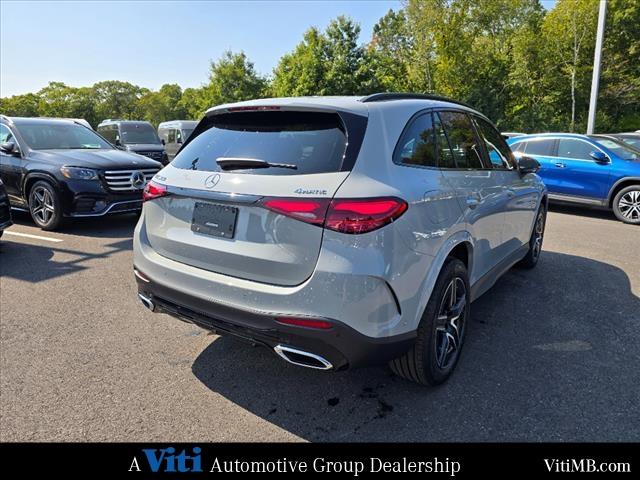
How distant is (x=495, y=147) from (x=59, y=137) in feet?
23.7

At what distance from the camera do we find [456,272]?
270 centimetres

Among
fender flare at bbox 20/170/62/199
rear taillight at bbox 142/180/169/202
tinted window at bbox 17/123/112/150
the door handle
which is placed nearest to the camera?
rear taillight at bbox 142/180/169/202

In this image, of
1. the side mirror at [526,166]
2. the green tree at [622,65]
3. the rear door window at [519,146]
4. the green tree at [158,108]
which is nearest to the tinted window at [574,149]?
the rear door window at [519,146]

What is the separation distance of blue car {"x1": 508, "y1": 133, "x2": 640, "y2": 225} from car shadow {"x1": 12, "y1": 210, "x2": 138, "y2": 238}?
7.72 m

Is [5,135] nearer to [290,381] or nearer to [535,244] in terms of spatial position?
[290,381]

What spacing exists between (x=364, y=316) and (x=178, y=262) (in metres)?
1.19

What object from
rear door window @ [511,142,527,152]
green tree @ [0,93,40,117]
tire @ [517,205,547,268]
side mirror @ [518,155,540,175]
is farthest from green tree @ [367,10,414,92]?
green tree @ [0,93,40,117]

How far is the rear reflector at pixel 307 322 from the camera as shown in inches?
81.7

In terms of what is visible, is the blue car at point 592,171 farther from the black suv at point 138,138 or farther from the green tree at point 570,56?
the green tree at point 570,56

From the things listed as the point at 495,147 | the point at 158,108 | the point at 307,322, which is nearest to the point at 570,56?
the point at 495,147

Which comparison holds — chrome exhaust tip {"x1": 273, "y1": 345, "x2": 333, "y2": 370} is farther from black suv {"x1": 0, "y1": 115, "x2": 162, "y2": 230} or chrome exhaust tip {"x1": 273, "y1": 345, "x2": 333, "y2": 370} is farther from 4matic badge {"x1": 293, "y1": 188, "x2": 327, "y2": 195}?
black suv {"x1": 0, "y1": 115, "x2": 162, "y2": 230}

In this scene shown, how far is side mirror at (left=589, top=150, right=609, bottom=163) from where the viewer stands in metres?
8.45
